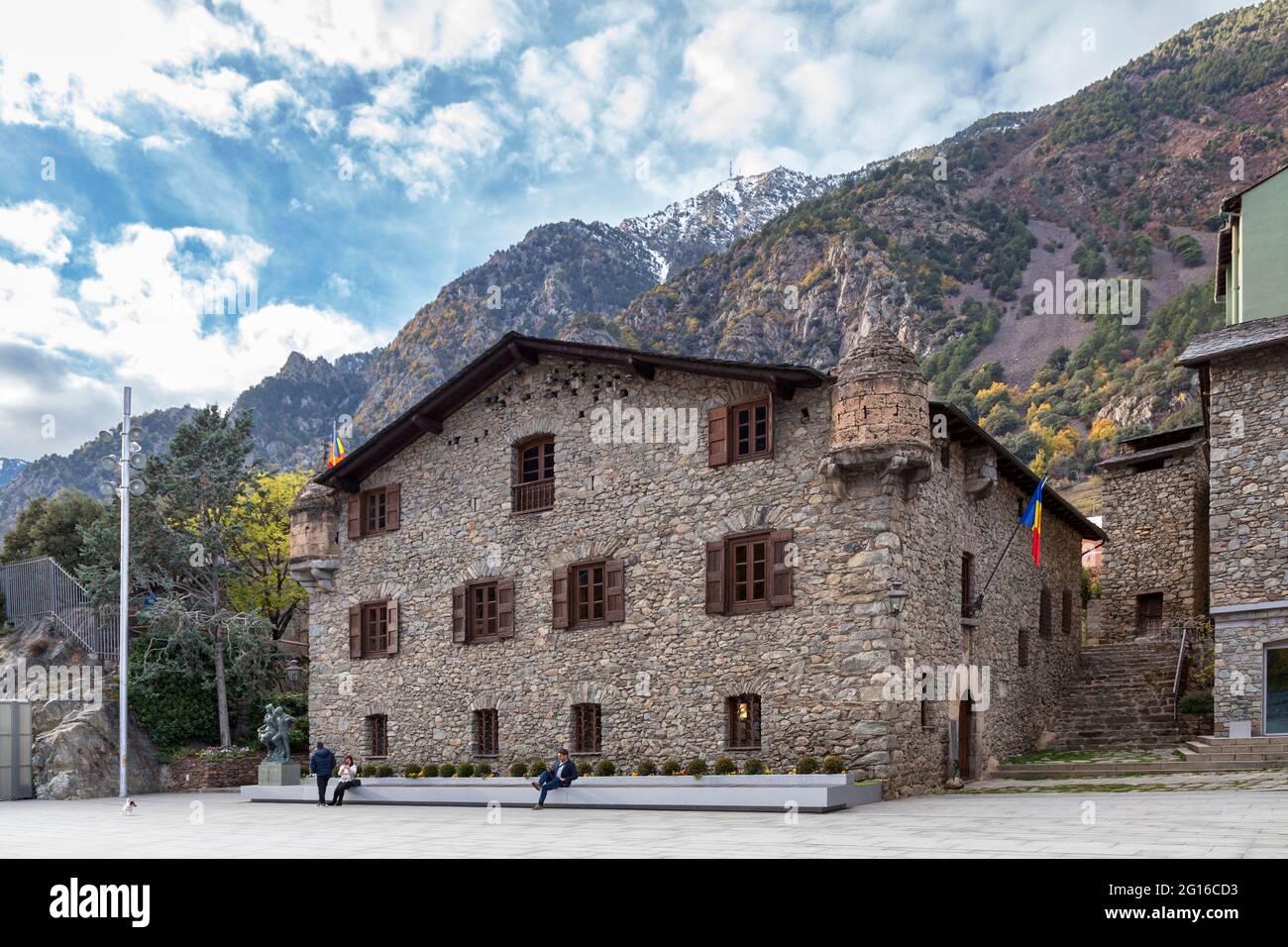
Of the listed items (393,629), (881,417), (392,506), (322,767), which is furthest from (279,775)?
(881,417)

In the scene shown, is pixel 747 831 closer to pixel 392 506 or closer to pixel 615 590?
pixel 615 590

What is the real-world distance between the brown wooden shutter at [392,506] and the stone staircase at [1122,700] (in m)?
17.8

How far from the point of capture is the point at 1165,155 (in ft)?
388

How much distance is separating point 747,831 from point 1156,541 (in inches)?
951

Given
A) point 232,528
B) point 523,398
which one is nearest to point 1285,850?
point 523,398

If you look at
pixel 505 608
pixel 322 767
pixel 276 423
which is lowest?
pixel 322 767

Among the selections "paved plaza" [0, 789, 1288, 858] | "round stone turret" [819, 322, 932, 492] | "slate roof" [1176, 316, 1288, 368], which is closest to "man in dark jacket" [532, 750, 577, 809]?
"paved plaza" [0, 789, 1288, 858]

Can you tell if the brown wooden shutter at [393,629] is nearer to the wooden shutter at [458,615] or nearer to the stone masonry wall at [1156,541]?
the wooden shutter at [458,615]

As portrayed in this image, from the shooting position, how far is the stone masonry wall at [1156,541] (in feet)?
110

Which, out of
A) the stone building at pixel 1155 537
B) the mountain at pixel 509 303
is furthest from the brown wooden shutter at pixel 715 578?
the mountain at pixel 509 303

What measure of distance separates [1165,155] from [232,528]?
367 ft

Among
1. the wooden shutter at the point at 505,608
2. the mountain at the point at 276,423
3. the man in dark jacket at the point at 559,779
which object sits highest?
the mountain at the point at 276,423

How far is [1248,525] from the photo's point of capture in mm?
22844
